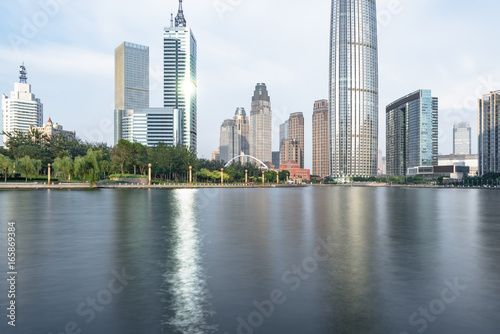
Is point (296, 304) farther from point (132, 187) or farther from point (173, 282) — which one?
point (132, 187)

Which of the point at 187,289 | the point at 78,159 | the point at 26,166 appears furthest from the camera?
the point at 26,166

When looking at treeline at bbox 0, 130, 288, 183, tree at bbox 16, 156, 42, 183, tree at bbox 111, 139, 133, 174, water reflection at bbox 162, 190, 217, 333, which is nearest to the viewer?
water reflection at bbox 162, 190, 217, 333

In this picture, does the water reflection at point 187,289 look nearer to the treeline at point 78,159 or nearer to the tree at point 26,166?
the treeline at point 78,159

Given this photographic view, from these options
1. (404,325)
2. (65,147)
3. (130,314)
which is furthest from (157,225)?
(65,147)

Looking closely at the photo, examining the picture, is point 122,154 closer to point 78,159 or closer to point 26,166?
point 26,166

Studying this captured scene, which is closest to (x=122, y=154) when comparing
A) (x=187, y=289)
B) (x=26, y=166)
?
(x=26, y=166)

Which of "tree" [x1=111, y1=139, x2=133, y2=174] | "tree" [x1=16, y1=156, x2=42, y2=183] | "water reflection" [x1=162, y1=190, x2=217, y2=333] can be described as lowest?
"water reflection" [x1=162, y1=190, x2=217, y2=333]

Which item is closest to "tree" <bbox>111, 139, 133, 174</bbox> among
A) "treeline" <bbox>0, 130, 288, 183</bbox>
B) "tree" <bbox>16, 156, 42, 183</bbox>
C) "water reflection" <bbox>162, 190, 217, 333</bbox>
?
"treeline" <bbox>0, 130, 288, 183</bbox>

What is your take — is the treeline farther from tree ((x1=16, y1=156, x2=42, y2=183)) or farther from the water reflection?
the water reflection

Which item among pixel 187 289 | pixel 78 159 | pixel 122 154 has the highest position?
pixel 122 154

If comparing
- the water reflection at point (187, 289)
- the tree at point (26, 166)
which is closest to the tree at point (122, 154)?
the tree at point (26, 166)

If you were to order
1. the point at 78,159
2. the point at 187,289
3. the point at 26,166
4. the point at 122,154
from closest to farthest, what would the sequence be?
1. the point at 187,289
2. the point at 78,159
3. the point at 26,166
4. the point at 122,154

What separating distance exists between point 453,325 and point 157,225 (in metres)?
26.7

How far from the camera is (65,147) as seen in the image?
156m
